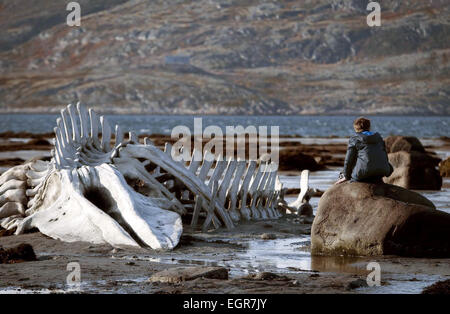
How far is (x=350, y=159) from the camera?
1036cm

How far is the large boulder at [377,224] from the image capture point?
9719mm

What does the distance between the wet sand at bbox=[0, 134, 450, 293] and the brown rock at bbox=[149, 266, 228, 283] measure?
9 centimetres

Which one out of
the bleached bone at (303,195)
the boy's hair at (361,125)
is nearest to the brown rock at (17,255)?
the boy's hair at (361,125)

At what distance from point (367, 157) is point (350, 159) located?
0.77ft

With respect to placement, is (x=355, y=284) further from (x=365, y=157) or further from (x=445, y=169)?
(x=445, y=169)

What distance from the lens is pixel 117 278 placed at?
8.11 metres

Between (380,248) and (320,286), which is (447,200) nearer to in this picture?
(380,248)

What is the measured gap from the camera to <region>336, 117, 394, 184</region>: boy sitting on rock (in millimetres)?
10219

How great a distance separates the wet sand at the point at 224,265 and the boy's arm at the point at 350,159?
109cm

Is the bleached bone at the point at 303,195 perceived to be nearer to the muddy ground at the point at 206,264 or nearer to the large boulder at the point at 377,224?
the muddy ground at the point at 206,264
